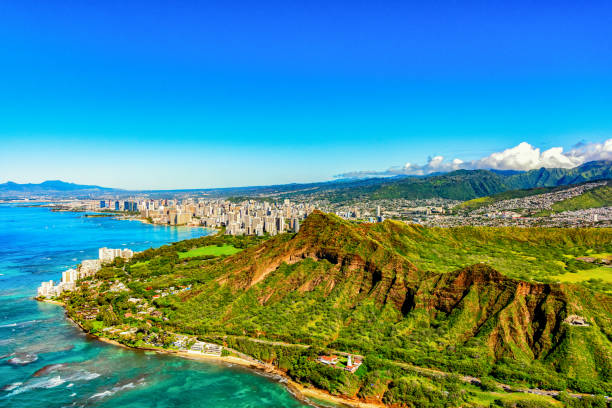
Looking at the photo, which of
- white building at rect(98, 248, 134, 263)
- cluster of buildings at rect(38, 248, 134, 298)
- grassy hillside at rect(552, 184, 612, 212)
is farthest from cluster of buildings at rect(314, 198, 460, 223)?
cluster of buildings at rect(38, 248, 134, 298)

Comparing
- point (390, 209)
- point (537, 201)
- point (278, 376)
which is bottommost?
point (278, 376)

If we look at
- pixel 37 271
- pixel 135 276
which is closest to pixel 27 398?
pixel 135 276

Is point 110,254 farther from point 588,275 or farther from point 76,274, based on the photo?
point 588,275

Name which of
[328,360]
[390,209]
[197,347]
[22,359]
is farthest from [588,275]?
[390,209]

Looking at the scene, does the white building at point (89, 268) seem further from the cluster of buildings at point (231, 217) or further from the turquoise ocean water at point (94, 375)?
the cluster of buildings at point (231, 217)

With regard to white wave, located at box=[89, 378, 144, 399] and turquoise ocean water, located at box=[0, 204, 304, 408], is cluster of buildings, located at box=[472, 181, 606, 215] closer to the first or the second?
turquoise ocean water, located at box=[0, 204, 304, 408]

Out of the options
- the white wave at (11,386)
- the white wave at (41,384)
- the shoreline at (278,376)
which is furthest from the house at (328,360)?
the white wave at (11,386)

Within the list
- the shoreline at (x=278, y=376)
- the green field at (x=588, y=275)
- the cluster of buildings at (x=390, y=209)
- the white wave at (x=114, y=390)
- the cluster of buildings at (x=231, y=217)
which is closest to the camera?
the shoreline at (x=278, y=376)
